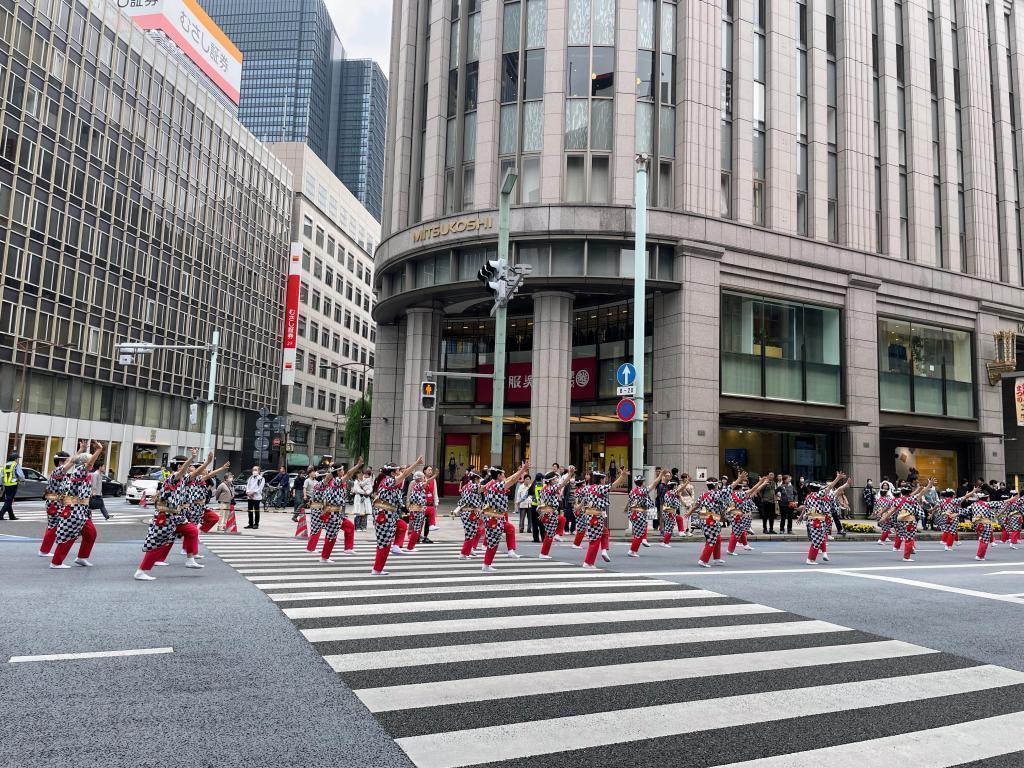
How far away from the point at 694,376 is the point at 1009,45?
3252 cm

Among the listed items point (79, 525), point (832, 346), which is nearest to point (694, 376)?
point (832, 346)

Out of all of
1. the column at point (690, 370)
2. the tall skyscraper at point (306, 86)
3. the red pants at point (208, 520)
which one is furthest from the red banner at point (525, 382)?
the tall skyscraper at point (306, 86)

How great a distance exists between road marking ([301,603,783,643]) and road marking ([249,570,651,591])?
2209 millimetres

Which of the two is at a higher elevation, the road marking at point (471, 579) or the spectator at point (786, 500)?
the spectator at point (786, 500)

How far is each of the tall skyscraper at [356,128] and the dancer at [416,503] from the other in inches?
7198

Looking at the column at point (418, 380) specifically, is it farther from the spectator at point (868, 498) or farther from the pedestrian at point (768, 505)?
the spectator at point (868, 498)

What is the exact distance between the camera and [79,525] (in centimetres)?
1151

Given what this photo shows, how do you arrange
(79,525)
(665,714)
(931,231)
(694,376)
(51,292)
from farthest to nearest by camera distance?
(51,292)
(931,231)
(694,376)
(79,525)
(665,714)

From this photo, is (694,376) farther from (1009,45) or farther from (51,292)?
(51,292)

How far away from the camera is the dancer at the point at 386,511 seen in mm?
11789

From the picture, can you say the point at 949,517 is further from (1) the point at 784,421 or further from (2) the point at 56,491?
(2) the point at 56,491

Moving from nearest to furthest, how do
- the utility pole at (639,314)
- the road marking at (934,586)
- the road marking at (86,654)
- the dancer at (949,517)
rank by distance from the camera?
the road marking at (86,654)
the road marking at (934,586)
the utility pole at (639,314)
the dancer at (949,517)

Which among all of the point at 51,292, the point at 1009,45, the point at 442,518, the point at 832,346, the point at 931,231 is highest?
the point at 1009,45

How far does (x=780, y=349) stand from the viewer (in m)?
32.1
